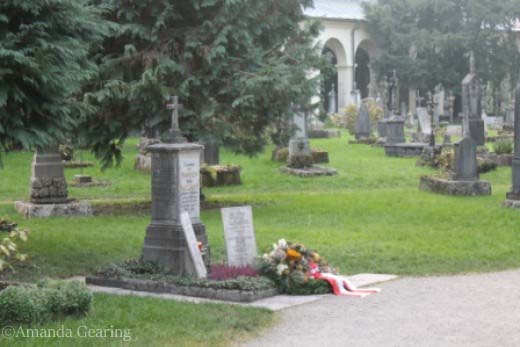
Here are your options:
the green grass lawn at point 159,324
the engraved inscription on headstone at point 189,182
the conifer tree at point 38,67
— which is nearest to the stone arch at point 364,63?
the engraved inscription on headstone at point 189,182

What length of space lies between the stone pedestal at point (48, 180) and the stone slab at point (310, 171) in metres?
8.27

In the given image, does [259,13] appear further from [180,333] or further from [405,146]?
[405,146]

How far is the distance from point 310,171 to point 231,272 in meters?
13.7

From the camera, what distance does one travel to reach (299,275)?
988 centimetres

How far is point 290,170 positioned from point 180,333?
1635 cm

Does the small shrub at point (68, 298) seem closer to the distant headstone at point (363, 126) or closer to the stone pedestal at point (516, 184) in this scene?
the stone pedestal at point (516, 184)

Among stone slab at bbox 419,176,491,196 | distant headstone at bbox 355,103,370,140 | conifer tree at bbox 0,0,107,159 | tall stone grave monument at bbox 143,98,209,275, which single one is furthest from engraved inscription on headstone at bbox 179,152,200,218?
distant headstone at bbox 355,103,370,140

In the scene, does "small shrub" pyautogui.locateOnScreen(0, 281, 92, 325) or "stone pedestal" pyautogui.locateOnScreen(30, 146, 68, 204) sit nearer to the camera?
"small shrub" pyautogui.locateOnScreen(0, 281, 92, 325)

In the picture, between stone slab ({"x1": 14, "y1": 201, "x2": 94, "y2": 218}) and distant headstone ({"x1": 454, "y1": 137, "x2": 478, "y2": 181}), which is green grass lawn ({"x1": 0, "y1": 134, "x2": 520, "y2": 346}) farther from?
distant headstone ({"x1": 454, "y1": 137, "x2": 478, "y2": 181})

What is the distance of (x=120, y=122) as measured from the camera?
16.7 meters

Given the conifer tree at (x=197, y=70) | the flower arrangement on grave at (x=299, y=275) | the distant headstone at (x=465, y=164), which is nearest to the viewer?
the flower arrangement on grave at (x=299, y=275)

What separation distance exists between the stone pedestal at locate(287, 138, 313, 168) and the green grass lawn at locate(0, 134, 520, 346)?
70 cm

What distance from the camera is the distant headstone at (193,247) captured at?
406 inches

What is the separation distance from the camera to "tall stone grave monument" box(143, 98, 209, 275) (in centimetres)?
1068
